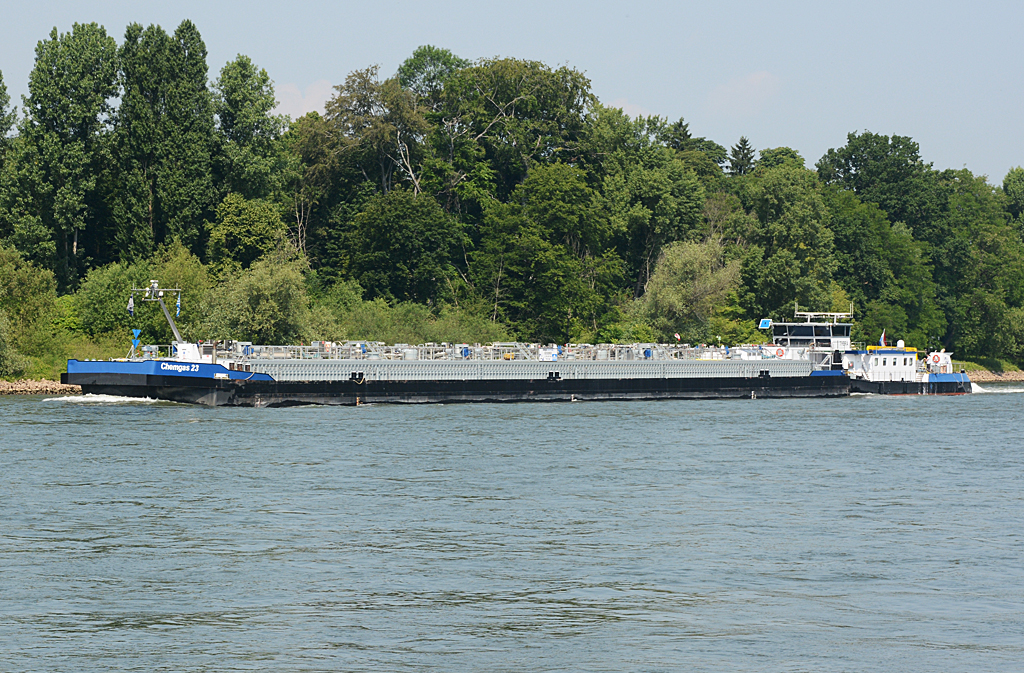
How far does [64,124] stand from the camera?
295 ft

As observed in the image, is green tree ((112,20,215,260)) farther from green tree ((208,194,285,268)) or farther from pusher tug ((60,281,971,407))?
pusher tug ((60,281,971,407))

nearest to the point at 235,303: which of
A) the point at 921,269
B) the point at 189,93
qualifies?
the point at 189,93

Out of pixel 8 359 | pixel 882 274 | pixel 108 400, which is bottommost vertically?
pixel 108 400

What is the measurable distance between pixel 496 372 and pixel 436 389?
5.93m

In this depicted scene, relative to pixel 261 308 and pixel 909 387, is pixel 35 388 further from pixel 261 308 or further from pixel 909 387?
pixel 909 387

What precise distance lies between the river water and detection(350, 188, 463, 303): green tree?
4828cm

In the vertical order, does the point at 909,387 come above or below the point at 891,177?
below

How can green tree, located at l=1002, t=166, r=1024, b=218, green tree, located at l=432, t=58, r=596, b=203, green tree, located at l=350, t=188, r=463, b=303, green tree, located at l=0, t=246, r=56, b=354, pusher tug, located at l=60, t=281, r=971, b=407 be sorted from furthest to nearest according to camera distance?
1. green tree, located at l=1002, t=166, r=1024, b=218
2. green tree, located at l=432, t=58, r=596, b=203
3. green tree, located at l=350, t=188, r=463, b=303
4. green tree, located at l=0, t=246, r=56, b=354
5. pusher tug, located at l=60, t=281, r=971, b=407

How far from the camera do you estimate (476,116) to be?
11500 centimetres

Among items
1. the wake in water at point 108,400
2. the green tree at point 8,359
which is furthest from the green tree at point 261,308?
the wake in water at point 108,400

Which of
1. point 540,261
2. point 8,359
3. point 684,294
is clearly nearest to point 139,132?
point 8,359

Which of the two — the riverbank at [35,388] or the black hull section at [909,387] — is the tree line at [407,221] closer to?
the riverbank at [35,388]

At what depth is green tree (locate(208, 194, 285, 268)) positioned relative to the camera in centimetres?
9131

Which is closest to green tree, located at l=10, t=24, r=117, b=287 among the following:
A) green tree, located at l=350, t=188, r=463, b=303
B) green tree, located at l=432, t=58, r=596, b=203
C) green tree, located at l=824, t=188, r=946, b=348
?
green tree, located at l=350, t=188, r=463, b=303
